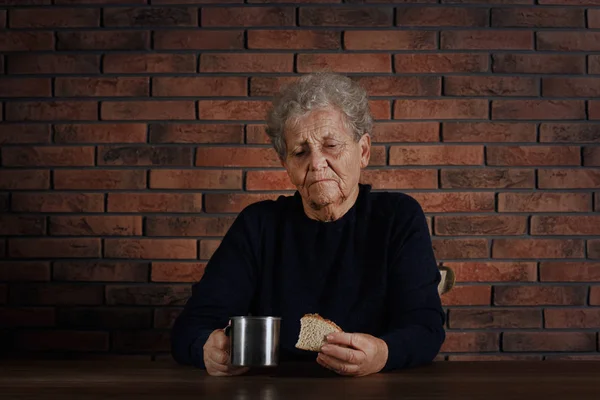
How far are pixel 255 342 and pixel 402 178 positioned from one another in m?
1.26

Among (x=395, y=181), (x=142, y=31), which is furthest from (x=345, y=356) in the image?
(x=142, y=31)

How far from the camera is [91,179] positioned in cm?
248

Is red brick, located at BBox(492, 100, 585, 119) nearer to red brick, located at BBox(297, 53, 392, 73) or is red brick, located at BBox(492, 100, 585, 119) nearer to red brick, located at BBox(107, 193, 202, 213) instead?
red brick, located at BBox(297, 53, 392, 73)

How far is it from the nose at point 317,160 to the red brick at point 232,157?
65cm

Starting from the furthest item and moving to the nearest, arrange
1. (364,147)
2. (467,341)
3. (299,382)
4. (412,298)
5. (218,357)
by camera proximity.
A: (467,341) → (364,147) → (412,298) → (218,357) → (299,382)

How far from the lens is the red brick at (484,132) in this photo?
8.06ft

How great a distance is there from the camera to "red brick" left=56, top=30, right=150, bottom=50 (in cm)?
249

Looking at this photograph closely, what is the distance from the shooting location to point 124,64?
98.0 inches

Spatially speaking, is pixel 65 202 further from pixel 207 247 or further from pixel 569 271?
pixel 569 271

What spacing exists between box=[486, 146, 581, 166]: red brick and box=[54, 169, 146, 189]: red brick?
1229mm

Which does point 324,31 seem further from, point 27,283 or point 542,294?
point 27,283

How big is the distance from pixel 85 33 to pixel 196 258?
34.7 inches

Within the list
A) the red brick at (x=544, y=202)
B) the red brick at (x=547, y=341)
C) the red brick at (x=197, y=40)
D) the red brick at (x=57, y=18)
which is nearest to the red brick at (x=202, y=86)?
the red brick at (x=197, y=40)

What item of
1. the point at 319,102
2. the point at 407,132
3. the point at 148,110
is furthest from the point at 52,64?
the point at 407,132
